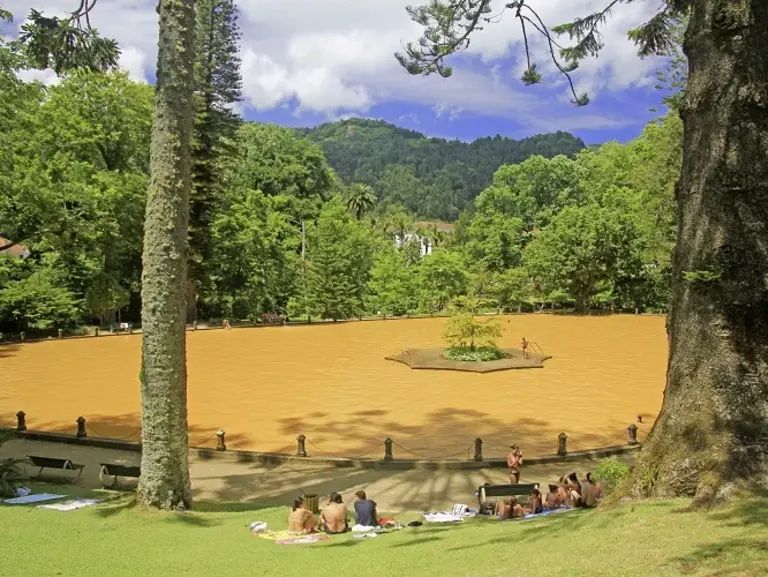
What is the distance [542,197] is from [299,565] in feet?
180

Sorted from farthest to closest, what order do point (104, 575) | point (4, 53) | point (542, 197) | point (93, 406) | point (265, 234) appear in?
point (542, 197) → point (265, 234) → point (4, 53) → point (93, 406) → point (104, 575)

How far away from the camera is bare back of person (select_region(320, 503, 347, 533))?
333 inches

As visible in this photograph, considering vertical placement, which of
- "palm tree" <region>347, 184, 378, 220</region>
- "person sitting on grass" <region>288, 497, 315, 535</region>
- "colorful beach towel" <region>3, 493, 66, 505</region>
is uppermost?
"palm tree" <region>347, 184, 378, 220</region>

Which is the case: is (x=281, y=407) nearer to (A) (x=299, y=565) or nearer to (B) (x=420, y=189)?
(A) (x=299, y=565)

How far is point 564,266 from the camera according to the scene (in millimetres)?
44969

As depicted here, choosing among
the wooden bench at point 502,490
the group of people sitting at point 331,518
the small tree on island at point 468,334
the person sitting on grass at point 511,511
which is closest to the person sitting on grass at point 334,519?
the group of people sitting at point 331,518

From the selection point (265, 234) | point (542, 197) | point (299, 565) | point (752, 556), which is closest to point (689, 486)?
point (752, 556)

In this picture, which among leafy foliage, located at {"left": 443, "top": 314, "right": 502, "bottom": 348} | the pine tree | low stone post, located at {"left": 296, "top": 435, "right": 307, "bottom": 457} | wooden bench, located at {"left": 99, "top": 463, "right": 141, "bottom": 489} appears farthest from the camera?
the pine tree

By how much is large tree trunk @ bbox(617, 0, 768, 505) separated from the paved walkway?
4961mm

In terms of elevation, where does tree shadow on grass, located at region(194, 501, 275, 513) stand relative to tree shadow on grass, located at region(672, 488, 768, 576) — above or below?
below

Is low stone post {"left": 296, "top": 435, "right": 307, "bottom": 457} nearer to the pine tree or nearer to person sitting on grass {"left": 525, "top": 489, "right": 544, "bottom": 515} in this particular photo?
person sitting on grass {"left": 525, "top": 489, "right": 544, "bottom": 515}

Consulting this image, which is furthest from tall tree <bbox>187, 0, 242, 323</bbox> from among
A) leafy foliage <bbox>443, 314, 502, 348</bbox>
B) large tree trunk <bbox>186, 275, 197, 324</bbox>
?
leafy foliage <bbox>443, 314, 502, 348</bbox>

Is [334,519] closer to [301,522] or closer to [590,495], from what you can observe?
[301,522]

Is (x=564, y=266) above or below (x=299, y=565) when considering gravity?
above
